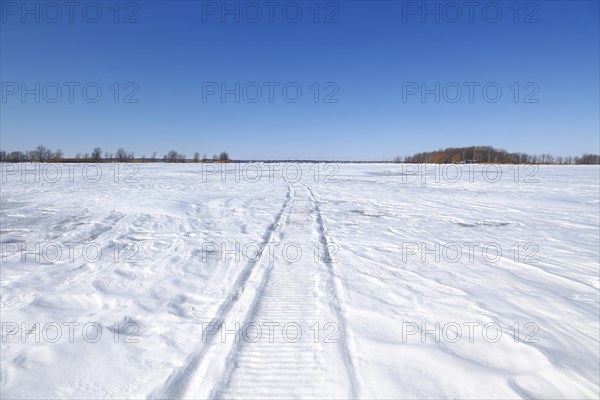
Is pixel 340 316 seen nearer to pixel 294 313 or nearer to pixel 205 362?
pixel 294 313

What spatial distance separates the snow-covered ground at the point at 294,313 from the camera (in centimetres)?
270

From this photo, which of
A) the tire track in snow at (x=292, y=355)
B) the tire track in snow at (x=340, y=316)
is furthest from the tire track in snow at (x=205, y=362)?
the tire track in snow at (x=340, y=316)

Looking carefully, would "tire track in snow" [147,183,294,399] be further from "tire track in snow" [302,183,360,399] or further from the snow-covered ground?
"tire track in snow" [302,183,360,399]

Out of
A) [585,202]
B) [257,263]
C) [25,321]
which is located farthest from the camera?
[585,202]

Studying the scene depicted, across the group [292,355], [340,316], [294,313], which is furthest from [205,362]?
[340,316]

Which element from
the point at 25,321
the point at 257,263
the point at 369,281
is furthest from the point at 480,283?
the point at 25,321

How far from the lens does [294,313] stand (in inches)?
149

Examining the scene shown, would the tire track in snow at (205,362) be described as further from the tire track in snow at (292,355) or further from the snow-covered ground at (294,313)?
the tire track in snow at (292,355)

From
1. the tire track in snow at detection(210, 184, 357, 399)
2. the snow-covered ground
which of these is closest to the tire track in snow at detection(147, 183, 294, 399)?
the snow-covered ground

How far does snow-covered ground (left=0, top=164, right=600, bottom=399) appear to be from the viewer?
270cm

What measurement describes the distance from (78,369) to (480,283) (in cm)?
505

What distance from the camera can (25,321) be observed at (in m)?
3.50

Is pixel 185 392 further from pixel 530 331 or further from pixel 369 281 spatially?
pixel 530 331

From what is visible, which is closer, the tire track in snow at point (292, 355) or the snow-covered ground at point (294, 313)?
the tire track in snow at point (292, 355)
